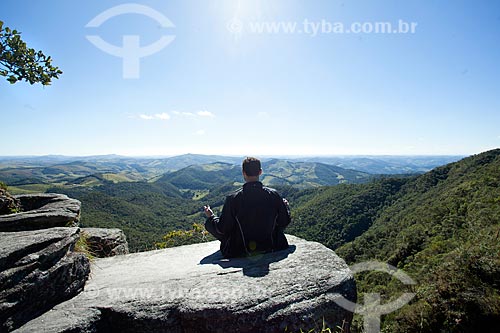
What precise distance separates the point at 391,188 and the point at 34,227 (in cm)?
16448

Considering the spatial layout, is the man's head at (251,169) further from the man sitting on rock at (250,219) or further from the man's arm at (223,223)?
the man's arm at (223,223)

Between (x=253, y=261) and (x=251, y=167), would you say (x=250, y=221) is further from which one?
(x=251, y=167)

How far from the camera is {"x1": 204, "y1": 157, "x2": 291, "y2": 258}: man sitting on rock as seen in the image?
590 centimetres

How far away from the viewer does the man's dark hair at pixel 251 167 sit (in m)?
6.03

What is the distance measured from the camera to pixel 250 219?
19.3ft

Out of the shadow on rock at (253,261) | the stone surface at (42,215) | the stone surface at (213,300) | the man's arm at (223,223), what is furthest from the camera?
the man's arm at (223,223)

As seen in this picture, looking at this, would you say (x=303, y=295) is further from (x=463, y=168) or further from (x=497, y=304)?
(x=463, y=168)

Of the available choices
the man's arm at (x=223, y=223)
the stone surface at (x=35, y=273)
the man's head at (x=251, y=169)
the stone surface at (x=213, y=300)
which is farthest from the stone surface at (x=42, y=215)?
the man's head at (x=251, y=169)

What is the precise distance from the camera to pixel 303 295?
4.23 metres

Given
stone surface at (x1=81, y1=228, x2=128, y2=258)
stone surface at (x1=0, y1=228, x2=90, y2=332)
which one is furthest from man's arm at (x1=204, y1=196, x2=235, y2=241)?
stone surface at (x1=81, y1=228, x2=128, y2=258)

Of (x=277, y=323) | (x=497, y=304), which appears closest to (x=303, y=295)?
(x=277, y=323)

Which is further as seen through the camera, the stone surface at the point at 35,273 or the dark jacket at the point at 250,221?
the dark jacket at the point at 250,221

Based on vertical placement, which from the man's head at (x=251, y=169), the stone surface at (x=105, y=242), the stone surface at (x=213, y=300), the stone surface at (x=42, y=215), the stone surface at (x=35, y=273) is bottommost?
the stone surface at (x=105, y=242)

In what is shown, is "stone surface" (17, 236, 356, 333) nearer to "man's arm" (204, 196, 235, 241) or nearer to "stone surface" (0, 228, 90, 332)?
"stone surface" (0, 228, 90, 332)
